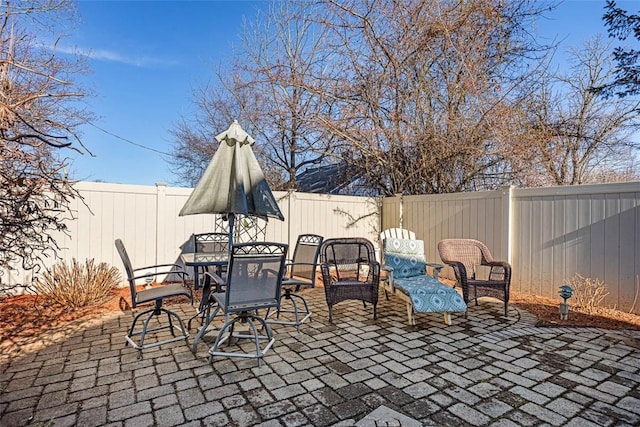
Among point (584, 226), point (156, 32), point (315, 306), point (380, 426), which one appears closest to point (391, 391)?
point (380, 426)

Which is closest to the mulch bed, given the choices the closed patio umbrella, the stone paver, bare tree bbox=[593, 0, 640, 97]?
the stone paver

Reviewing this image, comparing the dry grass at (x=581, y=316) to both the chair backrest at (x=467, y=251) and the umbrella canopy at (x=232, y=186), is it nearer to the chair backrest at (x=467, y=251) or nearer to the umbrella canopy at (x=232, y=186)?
the chair backrest at (x=467, y=251)

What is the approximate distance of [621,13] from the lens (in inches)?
226

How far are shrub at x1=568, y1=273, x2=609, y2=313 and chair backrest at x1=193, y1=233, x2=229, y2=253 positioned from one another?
495 centimetres

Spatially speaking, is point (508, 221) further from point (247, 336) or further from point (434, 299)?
point (247, 336)

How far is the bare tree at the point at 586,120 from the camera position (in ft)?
25.6

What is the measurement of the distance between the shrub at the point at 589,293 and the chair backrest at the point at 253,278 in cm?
396

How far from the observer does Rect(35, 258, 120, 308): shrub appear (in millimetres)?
4055

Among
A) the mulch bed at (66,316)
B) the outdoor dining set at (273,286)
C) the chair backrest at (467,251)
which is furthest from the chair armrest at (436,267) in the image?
the mulch bed at (66,316)

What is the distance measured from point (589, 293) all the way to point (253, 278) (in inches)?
170

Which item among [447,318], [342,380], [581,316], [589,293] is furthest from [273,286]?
[589,293]

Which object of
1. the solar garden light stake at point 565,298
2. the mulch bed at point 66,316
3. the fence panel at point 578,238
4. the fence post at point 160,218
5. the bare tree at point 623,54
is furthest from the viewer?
the bare tree at point 623,54

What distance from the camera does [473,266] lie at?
15.4 feet

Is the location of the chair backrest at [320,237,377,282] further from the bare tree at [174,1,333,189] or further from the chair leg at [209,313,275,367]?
the bare tree at [174,1,333,189]
